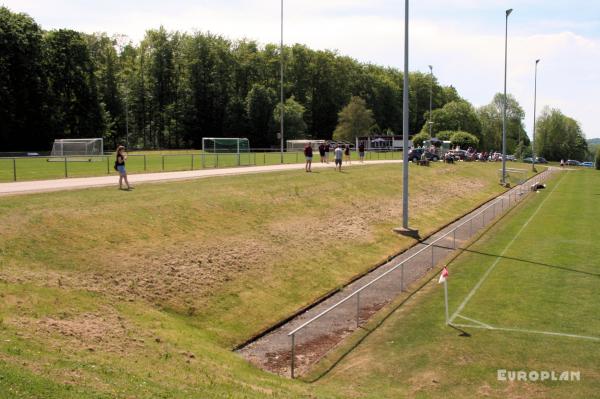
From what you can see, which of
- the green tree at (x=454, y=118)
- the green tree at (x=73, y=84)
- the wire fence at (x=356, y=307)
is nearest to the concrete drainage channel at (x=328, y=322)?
the wire fence at (x=356, y=307)

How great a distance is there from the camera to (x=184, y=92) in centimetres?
11756

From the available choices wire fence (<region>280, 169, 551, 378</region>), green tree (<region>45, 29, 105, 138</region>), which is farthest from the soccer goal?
green tree (<region>45, 29, 105, 138</region>)

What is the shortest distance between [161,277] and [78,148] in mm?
48586

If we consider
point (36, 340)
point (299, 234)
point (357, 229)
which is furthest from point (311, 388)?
point (357, 229)

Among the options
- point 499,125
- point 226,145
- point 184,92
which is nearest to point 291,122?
point 184,92

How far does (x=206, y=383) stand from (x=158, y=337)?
10.0 ft

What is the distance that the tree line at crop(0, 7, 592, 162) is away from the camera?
82.1m

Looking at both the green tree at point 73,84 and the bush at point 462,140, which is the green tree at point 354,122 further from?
the green tree at point 73,84

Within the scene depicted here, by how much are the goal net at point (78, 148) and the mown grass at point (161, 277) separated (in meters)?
33.4

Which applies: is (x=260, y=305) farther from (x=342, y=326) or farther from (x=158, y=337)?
(x=158, y=337)

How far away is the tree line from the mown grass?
59.7 m

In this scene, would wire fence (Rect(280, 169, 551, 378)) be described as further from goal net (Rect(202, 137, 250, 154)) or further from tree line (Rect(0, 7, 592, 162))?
tree line (Rect(0, 7, 592, 162))

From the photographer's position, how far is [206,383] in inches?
468

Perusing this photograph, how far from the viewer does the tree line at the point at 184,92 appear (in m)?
82.1
